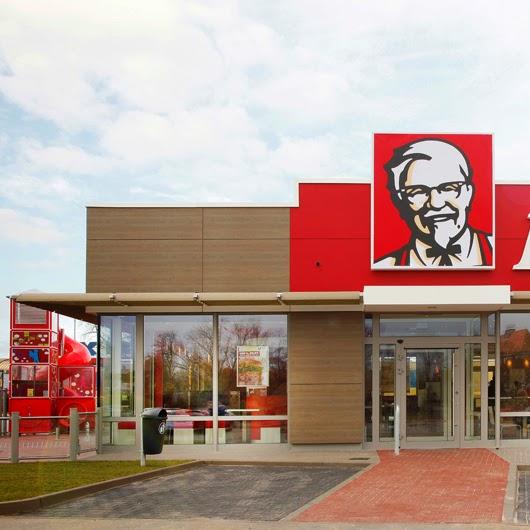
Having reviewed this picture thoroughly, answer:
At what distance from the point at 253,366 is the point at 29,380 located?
1044cm

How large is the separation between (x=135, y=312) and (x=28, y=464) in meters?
4.23

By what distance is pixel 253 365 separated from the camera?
19.4m

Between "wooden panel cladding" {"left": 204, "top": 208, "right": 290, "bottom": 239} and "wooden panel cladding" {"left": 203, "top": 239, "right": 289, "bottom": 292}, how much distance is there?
0.44 feet

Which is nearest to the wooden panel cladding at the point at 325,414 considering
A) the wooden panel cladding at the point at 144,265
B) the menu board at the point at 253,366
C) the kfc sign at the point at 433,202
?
the menu board at the point at 253,366

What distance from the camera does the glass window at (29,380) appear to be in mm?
26781

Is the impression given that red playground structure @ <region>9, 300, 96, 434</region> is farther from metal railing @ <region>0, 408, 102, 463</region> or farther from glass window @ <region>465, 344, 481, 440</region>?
glass window @ <region>465, 344, 481, 440</region>

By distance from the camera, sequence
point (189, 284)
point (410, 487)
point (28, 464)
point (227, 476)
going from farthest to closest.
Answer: point (189, 284) < point (28, 464) < point (227, 476) < point (410, 487)

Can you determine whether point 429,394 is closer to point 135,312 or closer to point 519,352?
point 519,352

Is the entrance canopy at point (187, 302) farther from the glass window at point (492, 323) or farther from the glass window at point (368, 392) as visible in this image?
the glass window at point (492, 323)

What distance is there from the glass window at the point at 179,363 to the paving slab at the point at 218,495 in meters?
2.97

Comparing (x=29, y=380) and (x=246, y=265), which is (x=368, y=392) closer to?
(x=246, y=265)

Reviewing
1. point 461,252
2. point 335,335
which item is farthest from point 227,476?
point 461,252

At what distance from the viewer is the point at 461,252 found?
1908 centimetres

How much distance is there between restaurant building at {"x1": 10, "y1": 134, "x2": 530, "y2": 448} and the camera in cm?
1908
